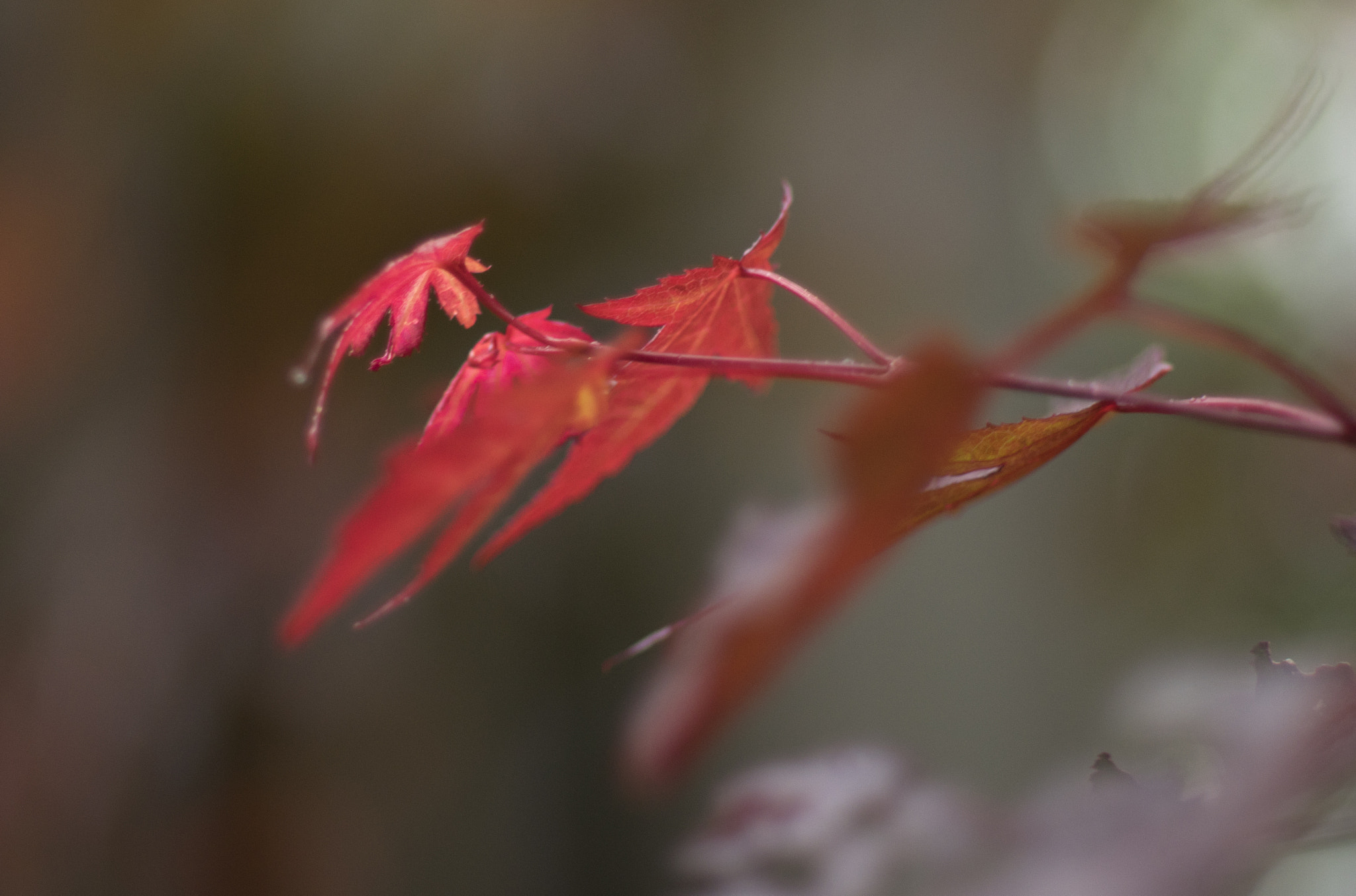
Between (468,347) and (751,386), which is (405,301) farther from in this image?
(468,347)

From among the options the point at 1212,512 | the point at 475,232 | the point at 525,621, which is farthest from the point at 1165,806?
the point at 1212,512

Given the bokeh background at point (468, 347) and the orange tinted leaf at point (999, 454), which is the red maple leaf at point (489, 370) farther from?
the bokeh background at point (468, 347)

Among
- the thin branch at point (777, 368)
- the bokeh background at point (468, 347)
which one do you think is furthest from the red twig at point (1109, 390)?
the bokeh background at point (468, 347)

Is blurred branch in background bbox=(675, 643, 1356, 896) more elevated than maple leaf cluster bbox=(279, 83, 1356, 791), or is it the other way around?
maple leaf cluster bbox=(279, 83, 1356, 791)

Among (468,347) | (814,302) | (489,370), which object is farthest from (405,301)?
(468,347)

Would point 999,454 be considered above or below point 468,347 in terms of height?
above

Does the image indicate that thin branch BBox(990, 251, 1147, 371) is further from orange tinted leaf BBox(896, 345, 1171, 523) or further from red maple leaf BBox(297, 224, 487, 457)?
red maple leaf BBox(297, 224, 487, 457)

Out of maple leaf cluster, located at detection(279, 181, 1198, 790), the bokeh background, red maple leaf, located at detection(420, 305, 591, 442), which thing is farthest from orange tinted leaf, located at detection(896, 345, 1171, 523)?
the bokeh background
